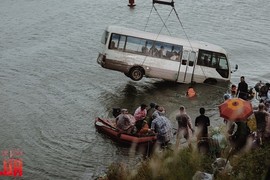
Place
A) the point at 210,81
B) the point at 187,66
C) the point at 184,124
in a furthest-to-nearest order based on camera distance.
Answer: the point at 210,81
the point at 187,66
the point at 184,124

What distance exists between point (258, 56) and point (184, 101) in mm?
13064

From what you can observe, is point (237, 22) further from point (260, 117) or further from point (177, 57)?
point (260, 117)

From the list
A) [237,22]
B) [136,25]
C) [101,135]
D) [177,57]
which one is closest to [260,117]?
[101,135]

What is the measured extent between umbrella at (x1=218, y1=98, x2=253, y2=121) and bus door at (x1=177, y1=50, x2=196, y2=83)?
11947mm

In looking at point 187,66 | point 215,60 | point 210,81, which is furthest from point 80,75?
point 215,60

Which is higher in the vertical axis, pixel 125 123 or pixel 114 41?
pixel 114 41

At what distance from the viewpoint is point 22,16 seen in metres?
46.0

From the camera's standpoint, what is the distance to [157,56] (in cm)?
2586

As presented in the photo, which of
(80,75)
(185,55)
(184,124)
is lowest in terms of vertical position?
(80,75)

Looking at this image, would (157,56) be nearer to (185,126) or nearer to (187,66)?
(187,66)

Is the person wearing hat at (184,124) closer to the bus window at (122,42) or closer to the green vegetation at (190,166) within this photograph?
the green vegetation at (190,166)

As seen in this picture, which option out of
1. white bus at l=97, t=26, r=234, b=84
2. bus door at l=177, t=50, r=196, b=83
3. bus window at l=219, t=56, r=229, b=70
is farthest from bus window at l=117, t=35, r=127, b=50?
bus window at l=219, t=56, r=229, b=70

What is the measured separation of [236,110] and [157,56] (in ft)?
40.9

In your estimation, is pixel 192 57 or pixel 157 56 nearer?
pixel 157 56
